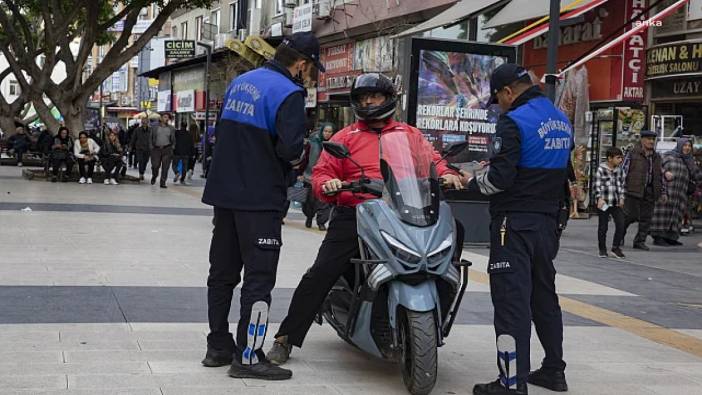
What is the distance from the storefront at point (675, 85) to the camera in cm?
1870

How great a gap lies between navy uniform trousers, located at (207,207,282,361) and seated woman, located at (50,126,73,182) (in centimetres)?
1949

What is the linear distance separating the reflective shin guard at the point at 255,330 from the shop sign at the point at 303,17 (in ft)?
91.9

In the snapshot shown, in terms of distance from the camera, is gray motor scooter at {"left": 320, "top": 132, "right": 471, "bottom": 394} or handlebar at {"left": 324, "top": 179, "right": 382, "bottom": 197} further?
handlebar at {"left": 324, "top": 179, "right": 382, "bottom": 197}

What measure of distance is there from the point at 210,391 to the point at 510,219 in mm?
1745

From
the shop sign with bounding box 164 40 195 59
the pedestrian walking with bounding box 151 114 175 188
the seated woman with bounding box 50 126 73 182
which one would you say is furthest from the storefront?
the shop sign with bounding box 164 40 195 59

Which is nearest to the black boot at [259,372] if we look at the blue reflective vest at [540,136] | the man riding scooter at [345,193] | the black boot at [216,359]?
the black boot at [216,359]

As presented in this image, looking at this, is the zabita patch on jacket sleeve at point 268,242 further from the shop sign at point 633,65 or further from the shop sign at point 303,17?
the shop sign at point 303,17

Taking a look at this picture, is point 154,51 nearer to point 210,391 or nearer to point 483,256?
point 483,256

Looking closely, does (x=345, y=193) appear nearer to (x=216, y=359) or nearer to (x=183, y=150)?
(x=216, y=359)

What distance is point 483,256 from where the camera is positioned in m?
12.8

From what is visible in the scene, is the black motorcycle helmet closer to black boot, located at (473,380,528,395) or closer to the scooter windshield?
the scooter windshield

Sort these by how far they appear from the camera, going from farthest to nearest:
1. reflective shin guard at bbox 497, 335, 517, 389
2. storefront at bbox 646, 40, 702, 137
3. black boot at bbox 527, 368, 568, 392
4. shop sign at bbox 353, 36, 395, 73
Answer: shop sign at bbox 353, 36, 395, 73 → storefront at bbox 646, 40, 702, 137 → black boot at bbox 527, 368, 568, 392 → reflective shin guard at bbox 497, 335, 517, 389

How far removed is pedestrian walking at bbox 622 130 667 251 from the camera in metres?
14.8

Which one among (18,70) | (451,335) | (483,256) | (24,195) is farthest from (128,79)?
(451,335)
